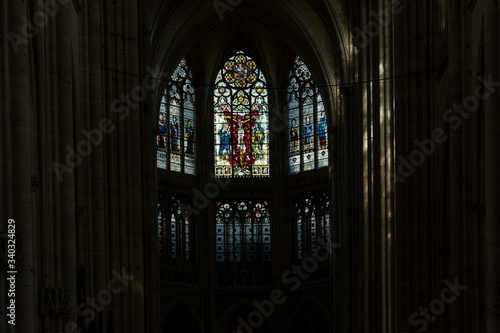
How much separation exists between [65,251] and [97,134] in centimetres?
559

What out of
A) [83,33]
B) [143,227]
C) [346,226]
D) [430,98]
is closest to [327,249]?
[346,226]

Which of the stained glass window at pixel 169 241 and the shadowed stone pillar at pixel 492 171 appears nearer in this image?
the shadowed stone pillar at pixel 492 171

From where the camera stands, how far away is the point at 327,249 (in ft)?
162

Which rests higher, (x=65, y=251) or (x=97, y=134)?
(x=97, y=134)

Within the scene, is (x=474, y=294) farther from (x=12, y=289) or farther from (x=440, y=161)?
(x=12, y=289)

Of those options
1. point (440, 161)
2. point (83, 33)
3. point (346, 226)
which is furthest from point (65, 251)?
point (346, 226)

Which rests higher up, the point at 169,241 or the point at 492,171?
the point at 492,171

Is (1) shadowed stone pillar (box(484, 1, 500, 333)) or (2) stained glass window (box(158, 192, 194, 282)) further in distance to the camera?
(2) stained glass window (box(158, 192, 194, 282))

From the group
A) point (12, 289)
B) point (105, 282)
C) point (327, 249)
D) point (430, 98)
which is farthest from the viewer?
point (327, 249)

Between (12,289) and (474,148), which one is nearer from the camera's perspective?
(12,289)

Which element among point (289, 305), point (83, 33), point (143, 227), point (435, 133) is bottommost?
point (289, 305)

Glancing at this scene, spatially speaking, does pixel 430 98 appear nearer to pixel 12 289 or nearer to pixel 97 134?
pixel 97 134

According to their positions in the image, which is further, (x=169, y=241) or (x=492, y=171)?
(x=169, y=241)

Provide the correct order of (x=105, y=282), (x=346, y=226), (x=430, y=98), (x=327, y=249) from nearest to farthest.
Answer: (x=105, y=282) < (x=430, y=98) < (x=346, y=226) < (x=327, y=249)
